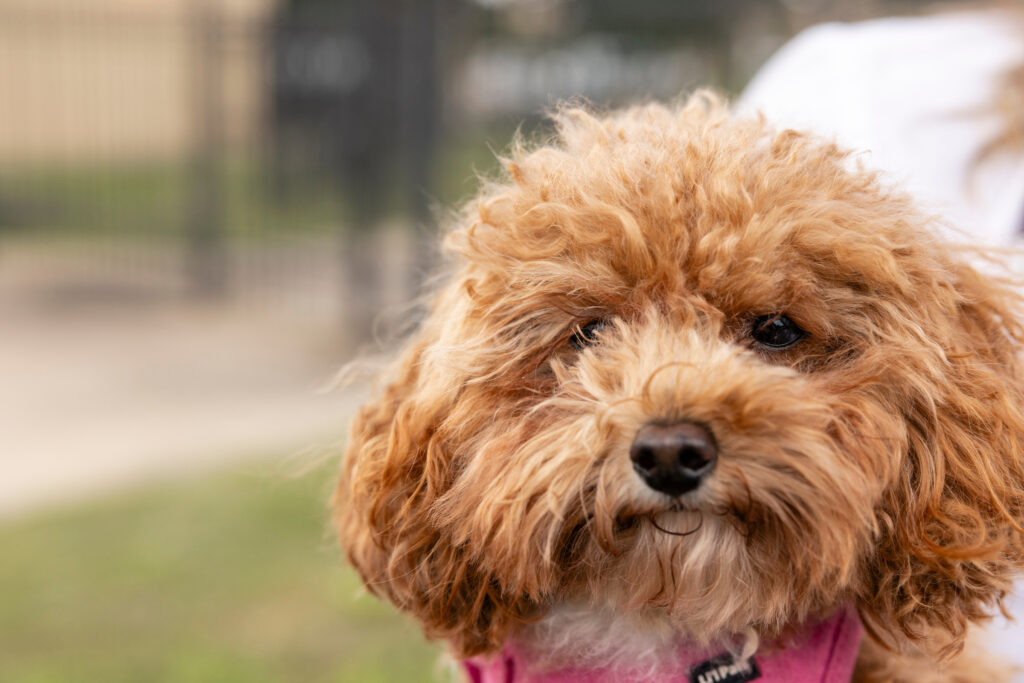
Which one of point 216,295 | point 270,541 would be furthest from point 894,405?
point 216,295

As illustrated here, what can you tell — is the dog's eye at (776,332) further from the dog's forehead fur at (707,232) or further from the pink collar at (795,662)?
the pink collar at (795,662)

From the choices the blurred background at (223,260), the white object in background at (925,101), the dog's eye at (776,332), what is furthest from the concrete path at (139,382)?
the dog's eye at (776,332)

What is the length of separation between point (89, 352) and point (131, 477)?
10.0 feet

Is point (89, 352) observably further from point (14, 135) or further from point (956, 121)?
point (956, 121)

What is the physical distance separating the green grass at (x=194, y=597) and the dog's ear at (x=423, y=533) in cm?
207

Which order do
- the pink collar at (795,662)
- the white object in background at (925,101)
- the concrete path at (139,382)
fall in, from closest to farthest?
the pink collar at (795,662), the white object in background at (925,101), the concrete path at (139,382)

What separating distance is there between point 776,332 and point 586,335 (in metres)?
0.34

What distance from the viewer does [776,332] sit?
1960 millimetres

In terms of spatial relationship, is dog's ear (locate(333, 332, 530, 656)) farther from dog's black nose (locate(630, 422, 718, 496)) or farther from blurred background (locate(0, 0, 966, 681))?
blurred background (locate(0, 0, 966, 681))

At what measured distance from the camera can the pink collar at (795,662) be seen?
1980 mm

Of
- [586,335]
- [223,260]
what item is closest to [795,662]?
Answer: [586,335]

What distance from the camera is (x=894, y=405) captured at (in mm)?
1902

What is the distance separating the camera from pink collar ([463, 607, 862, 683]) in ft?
6.50

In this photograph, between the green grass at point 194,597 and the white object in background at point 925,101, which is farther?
the green grass at point 194,597
